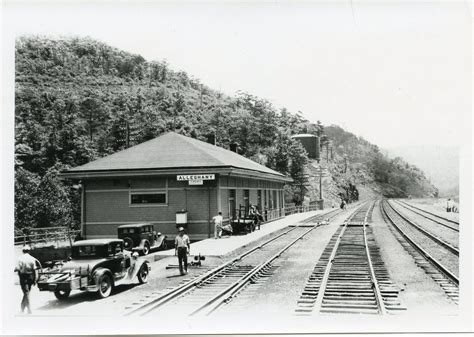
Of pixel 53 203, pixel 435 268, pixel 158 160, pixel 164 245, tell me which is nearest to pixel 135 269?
pixel 164 245

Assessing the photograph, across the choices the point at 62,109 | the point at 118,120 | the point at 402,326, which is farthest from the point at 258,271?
the point at 118,120

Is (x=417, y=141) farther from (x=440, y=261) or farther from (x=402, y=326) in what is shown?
(x=402, y=326)

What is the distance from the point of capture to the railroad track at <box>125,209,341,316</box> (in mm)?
9594

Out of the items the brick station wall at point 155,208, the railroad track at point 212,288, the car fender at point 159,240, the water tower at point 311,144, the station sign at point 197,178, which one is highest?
the water tower at point 311,144

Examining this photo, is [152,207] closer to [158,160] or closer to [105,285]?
[158,160]

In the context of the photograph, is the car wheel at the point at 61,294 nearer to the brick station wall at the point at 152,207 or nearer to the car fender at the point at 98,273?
the car fender at the point at 98,273

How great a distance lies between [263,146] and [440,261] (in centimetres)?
4288

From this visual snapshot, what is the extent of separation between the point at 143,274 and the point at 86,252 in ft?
5.63

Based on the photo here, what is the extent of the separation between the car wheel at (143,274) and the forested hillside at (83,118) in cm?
460

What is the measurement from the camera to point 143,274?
11.9 metres

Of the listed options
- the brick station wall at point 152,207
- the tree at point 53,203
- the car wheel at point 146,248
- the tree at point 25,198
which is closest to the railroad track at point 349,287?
the brick station wall at point 152,207

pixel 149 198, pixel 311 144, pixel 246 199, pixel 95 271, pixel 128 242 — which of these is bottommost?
pixel 128 242

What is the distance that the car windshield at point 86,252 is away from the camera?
11.0 meters

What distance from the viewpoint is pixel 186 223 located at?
20.3m
